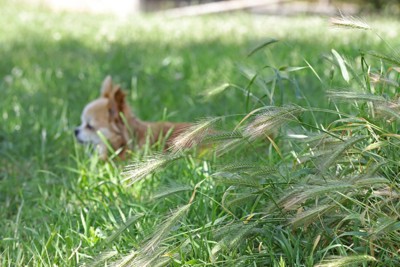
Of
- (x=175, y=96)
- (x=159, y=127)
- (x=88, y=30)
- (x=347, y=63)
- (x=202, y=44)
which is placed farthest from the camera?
(x=88, y=30)

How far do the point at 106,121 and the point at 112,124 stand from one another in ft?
Result: 0.17

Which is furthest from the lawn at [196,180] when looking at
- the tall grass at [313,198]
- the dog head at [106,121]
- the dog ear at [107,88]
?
the dog ear at [107,88]

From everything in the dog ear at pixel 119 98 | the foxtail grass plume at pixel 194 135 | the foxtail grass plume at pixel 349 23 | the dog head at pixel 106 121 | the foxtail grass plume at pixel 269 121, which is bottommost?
the dog head at pixel 106 121

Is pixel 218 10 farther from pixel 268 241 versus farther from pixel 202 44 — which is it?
pixel 268 241

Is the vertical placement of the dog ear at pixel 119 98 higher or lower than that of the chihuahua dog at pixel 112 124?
higher

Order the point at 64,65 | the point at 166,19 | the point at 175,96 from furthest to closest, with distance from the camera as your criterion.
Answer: the point at 166,19, the point at 64,65, the point at 175,96

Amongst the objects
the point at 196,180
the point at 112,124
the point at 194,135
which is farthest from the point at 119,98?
the point at 194,135

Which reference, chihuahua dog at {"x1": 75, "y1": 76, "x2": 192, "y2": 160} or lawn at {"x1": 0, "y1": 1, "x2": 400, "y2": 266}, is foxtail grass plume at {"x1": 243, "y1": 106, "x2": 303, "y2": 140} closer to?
lawn at {"x1": 0, "y1": 1, "x2": 400, "y2": 266}

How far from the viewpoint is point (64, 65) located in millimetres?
6648

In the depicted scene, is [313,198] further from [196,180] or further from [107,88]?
[107,88]

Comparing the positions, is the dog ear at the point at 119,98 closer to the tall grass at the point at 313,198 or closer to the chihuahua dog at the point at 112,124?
the chihuahua dog at the point at 112,124

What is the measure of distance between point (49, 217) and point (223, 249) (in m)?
1.09

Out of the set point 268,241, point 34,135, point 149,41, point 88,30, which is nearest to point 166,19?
point 88,30

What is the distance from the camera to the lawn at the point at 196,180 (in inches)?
88.6
